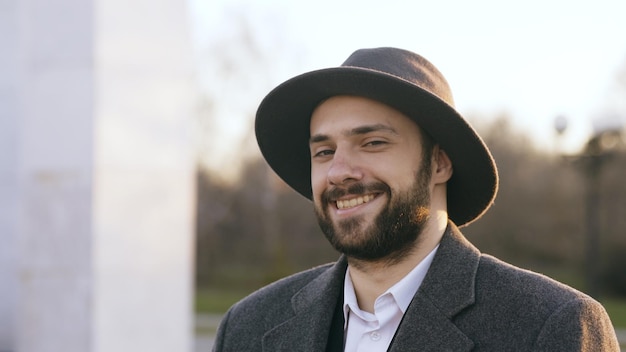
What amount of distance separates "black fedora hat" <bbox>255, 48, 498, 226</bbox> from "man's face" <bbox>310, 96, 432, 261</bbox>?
0.21ft

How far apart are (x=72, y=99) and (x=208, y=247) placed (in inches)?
1135

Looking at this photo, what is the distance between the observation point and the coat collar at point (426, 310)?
7.72ft

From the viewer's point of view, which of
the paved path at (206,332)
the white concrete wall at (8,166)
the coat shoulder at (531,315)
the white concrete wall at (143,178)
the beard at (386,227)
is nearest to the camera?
the coat shoulder at (531,315)

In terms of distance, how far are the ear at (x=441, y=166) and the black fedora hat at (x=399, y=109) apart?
0.03 meters

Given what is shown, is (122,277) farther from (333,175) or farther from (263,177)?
(263,177)

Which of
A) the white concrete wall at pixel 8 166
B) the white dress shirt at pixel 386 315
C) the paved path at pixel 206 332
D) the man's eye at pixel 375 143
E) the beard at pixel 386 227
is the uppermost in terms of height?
the man's eye at pixel 375 143

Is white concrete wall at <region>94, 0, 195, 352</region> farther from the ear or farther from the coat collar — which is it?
the ear

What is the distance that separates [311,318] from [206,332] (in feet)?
47.7

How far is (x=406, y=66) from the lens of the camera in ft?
8.29

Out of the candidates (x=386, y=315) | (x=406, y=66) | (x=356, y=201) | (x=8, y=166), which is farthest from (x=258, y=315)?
(x=8, y=166)

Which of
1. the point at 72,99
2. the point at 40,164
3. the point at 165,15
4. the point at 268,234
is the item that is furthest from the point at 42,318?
the point at 268,234

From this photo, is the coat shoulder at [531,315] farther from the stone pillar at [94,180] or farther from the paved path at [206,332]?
the paved path at [206,332]

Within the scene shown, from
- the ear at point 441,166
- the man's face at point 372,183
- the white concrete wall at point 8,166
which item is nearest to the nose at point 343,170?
the man's face at point 372,183

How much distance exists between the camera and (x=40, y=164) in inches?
236
